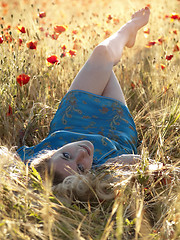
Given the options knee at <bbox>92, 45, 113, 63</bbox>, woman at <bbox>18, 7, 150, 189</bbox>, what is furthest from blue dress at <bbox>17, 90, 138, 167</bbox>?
knee at <bbox>92, 45, 113, 63</bbox>

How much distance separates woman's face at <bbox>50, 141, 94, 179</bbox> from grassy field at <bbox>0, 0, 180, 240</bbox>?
205 mm

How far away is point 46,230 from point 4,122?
4.13 ft

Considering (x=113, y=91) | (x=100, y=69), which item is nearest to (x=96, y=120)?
(x=113, y=91)

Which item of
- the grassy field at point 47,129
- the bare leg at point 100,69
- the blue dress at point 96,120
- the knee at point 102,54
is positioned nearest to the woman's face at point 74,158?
the grassy field at point 47,129

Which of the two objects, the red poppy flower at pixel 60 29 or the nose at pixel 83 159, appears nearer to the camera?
the nose at pixel 83 159

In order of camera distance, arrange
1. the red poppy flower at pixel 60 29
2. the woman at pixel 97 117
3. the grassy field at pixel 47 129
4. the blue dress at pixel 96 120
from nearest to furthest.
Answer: the grassy field at pixel 47 129
the woman at pixel 97 117
the blue dress at pixel 96 120
the red poppy flower at pixel 60 29

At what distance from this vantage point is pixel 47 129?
2.37 m

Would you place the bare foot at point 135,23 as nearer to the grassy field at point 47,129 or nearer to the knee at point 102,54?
the grassy field at point 47,129

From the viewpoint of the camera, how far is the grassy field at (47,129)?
1.17m

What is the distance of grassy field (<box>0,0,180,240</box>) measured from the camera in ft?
3.84

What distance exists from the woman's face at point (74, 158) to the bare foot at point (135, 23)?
1.39 metres

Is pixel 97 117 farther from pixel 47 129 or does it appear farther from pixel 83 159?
pixel 83 159

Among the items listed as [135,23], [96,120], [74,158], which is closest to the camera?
[74,158]

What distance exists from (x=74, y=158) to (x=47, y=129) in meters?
0.78
